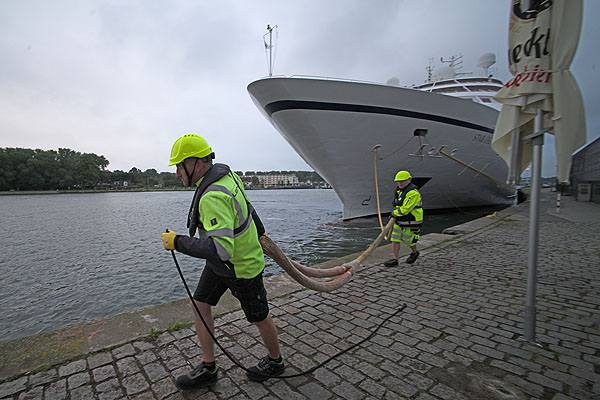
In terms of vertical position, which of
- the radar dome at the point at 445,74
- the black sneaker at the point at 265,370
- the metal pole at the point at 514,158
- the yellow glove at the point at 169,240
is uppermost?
the radar dome at the point at 445,74

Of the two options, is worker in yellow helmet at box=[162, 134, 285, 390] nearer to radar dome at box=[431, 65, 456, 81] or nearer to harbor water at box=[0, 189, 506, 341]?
harbor water at box=[0, 189, 506, 341]

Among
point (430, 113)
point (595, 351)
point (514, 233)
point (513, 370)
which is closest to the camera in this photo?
point (513, 370)

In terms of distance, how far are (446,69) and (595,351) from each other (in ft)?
60.9

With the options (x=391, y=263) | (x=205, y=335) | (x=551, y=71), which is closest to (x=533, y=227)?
(x=551, y=71)

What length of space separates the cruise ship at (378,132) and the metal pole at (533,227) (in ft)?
21.0

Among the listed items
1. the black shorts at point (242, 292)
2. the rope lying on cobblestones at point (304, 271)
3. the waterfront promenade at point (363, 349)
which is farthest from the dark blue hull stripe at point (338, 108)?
the black shorts at point (242, 292)

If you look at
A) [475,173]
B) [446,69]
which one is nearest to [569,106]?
[475,173]

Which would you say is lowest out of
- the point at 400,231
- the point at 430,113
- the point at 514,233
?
the point at 514,233

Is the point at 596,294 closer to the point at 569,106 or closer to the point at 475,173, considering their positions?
the point at 569,106

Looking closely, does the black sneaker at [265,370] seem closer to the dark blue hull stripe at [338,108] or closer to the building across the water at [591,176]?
the dark blue hull stripe at [338,108]

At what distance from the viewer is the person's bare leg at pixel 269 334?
86.0 inches

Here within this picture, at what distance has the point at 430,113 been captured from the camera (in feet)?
36.7

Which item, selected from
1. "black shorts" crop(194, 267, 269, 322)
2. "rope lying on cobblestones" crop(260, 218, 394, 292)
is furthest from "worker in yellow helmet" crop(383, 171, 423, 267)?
"black shorts" crop(194, 267, 269, 322)

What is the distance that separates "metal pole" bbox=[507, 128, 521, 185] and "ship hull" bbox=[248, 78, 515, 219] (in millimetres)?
6558
